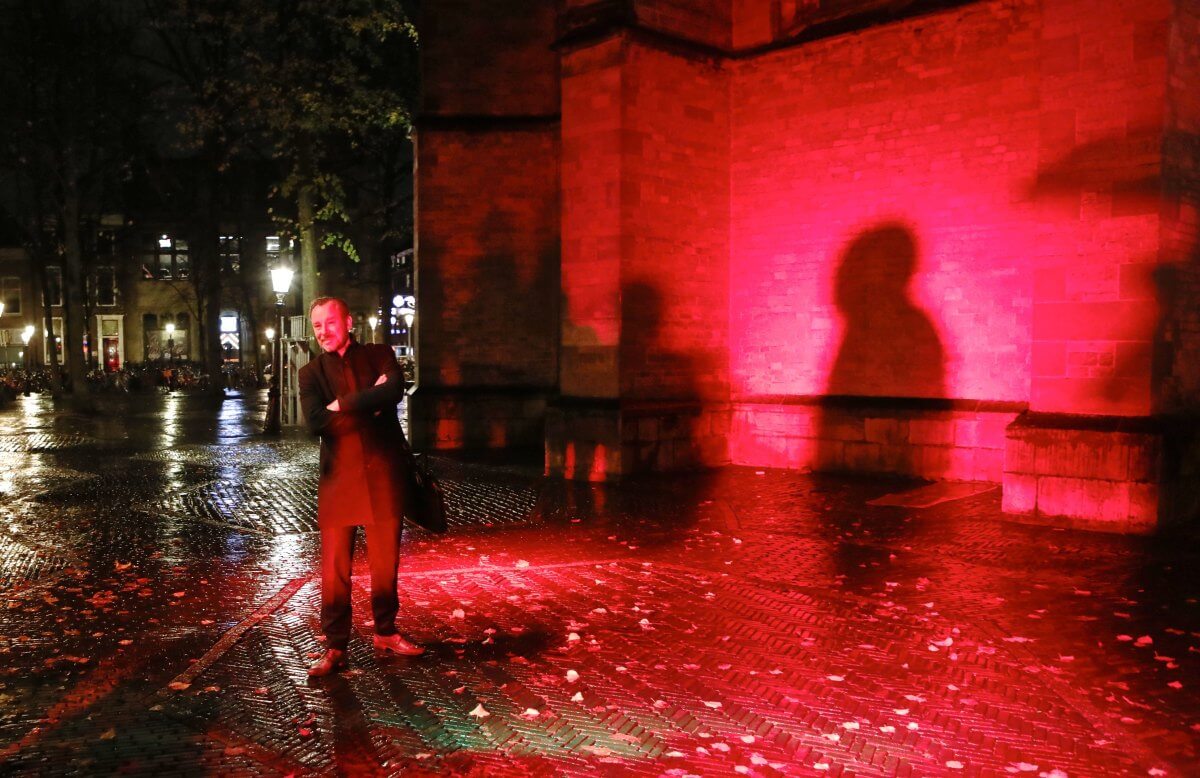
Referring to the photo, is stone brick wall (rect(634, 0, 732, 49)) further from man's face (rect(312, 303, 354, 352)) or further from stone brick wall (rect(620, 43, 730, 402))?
man's face (rect(312, 303, 354, 352))

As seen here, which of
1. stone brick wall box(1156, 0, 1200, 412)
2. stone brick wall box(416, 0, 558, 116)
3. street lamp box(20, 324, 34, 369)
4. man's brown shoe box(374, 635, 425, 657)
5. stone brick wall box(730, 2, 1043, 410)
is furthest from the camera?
street lamp box(20, 324, 34, 369)

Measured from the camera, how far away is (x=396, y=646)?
535cm

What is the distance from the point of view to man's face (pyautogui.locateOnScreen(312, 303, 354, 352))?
5039mm

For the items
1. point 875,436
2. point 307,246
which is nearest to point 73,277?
point 307,246

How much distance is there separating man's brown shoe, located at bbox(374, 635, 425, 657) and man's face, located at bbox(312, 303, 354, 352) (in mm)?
1688

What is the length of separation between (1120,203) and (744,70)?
21.1ft

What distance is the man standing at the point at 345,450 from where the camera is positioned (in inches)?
196

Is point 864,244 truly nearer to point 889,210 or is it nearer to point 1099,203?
point 889,210

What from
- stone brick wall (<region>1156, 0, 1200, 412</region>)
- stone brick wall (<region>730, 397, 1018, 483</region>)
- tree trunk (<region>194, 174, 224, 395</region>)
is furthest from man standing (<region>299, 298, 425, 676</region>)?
tree trunk (<region>194, 174, 224, 395</region>)

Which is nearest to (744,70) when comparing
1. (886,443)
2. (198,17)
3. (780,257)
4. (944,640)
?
(780,257)

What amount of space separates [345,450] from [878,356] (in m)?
9.37

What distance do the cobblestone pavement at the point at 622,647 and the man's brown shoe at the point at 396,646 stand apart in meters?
0.12

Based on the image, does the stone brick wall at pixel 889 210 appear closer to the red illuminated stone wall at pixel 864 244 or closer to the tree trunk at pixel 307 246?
the red illuminated stone wall at pixel 864 244

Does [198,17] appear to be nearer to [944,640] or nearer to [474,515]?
[474,515]
